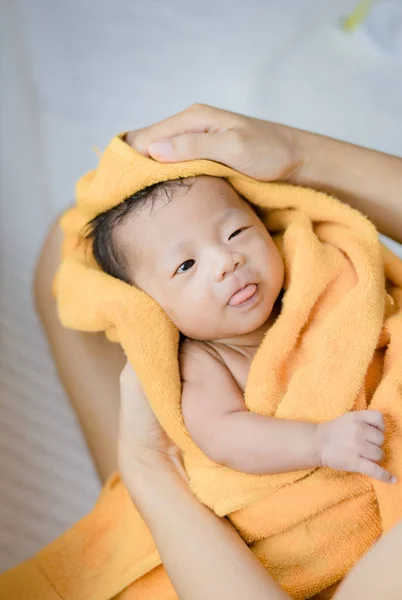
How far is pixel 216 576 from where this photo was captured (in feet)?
2.96

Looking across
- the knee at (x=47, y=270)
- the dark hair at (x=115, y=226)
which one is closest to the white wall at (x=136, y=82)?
the knee at (x=47, y=270)

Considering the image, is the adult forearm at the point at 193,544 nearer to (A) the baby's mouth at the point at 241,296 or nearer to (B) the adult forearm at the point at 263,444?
(B) the adult forearm at the point at 263,444

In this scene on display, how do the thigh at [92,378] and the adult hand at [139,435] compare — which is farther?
the thigh at [92,378]

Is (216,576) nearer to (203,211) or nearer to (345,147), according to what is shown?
(203,211)

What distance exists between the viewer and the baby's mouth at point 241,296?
1038 millimetres

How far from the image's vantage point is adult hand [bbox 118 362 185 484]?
3.45ft

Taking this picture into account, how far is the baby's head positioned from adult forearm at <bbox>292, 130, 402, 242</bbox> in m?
0.16

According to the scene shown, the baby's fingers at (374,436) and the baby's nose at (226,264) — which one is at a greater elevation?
the baby's nose at (226,264)

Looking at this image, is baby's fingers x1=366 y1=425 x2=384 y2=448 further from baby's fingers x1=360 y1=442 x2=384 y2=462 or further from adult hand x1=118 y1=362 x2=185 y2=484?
adult hand x1=118 y1=362 x2=185 y2=484

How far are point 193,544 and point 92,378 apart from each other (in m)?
0.39

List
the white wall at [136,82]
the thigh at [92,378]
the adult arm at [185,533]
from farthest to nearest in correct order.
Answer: the white wall at [136,82] < the thigh at [92,378] < the adult arm at [185,533]

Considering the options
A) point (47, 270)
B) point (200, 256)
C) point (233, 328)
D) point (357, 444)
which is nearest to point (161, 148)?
point (200, 256)

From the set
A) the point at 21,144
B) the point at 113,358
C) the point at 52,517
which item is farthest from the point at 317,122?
the point at 52,517

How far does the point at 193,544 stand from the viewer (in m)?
0.94
